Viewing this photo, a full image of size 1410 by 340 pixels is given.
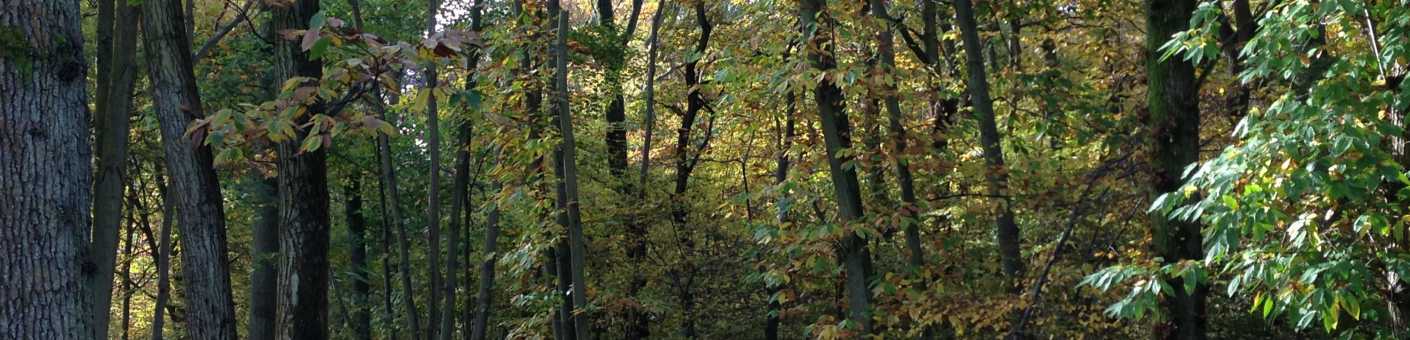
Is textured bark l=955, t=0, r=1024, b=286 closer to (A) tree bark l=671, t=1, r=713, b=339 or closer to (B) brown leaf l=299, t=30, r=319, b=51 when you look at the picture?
(A) tree bark l=671, t=1, r=713, b=339

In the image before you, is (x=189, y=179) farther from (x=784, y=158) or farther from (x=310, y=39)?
(x=784, y=158)

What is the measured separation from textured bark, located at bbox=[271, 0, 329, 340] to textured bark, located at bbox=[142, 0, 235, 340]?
21.1 inches

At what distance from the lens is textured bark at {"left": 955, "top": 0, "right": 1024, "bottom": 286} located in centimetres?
948

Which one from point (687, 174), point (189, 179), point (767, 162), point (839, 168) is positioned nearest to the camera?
point (189, 179)

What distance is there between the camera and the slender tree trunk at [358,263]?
1847 centimetres

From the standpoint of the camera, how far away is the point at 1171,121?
7828 millimetres

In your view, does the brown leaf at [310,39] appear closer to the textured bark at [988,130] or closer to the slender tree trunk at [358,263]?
the textured bark at [988,130]

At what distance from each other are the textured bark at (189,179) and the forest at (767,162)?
0.8 inches

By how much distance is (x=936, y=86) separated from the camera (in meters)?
10.4

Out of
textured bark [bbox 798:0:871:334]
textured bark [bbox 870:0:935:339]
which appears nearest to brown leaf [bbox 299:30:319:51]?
textured bark [bbox 870:0:935:339]

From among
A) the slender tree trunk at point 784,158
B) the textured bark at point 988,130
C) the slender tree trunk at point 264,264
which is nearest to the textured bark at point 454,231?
the slender tree trunk at point 264,264

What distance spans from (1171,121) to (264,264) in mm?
9800

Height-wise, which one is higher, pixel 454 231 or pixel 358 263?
pixel 358 263

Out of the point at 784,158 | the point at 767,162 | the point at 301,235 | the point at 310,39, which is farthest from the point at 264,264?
the point at 310,39
